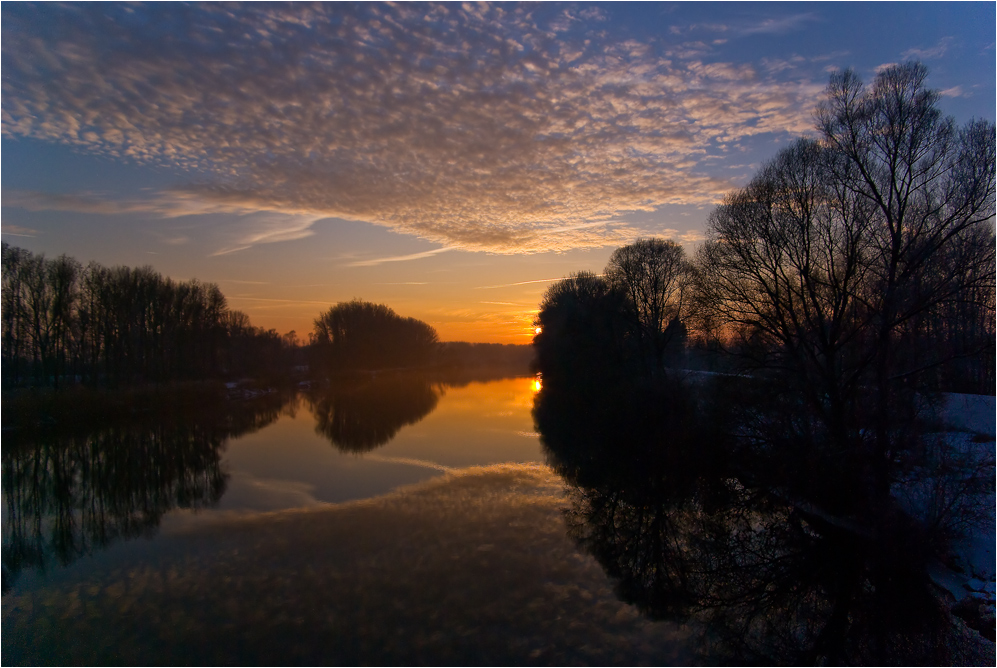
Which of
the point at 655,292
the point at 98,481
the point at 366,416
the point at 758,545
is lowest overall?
the point at 758,545

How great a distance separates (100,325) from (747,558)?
1565 inches

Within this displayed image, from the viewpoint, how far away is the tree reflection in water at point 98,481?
32.0 feet

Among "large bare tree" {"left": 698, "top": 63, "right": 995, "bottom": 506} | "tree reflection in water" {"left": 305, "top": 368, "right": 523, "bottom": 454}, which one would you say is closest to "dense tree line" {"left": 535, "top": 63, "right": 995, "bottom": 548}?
"large bare tree" {"left": 698, "top": 63, "right": 995, "bottom": 506}

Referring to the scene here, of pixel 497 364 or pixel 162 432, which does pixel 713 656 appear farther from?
pixel 497 364

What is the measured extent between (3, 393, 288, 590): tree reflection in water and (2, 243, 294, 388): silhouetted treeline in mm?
11231

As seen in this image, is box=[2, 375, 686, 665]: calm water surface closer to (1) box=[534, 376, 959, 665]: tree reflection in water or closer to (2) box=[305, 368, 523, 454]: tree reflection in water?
(1) box=[534, 376, 959, 665]: tree reflection in water

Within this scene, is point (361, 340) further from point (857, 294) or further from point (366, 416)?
point (857, 294)

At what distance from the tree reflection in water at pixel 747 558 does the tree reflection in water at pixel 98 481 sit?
8.64m

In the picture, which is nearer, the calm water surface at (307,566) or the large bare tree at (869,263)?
the calm water surface at (307,566)

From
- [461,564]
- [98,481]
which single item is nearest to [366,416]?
[98,481]

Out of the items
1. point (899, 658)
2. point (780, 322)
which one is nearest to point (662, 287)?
point (780, 322)

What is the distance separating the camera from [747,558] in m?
9.04

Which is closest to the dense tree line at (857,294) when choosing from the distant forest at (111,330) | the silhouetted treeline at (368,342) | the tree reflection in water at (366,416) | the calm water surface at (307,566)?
the calm water surface at (307,566)

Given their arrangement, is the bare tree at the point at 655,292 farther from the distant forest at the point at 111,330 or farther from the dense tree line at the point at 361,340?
the dense tree line at the point at 361,340
